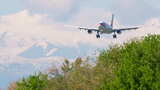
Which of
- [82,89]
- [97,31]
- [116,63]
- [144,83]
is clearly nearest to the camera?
[144,83]

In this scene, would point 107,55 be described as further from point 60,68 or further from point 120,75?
point 60,68

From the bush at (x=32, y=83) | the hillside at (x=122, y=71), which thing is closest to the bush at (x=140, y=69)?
the hillside at (x=122, y=71)

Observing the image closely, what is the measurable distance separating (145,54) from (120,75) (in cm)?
399

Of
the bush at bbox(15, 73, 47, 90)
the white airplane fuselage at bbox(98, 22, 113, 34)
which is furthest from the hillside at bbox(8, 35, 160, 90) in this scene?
the white airplane fuselage at bbox(98, 22, 113, 34)

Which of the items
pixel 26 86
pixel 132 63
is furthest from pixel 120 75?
pixel 26 86

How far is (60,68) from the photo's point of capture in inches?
6324

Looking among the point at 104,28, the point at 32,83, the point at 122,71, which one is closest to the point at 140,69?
the point at 122,71

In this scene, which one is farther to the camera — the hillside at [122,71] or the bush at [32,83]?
the bush at [32,83]

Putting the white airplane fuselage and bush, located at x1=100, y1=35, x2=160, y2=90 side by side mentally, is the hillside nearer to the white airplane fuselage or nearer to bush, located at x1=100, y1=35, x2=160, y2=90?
bush, located at x1=100, y1=35, x2=160, y2=90

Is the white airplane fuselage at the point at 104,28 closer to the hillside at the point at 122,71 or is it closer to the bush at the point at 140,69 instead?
the hillside at the point at 122,71

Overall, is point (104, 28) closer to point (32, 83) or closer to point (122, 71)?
point (32, 83)

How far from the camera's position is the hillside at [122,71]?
3270 inches

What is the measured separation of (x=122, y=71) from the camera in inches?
3386

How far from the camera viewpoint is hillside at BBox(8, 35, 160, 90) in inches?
3270
